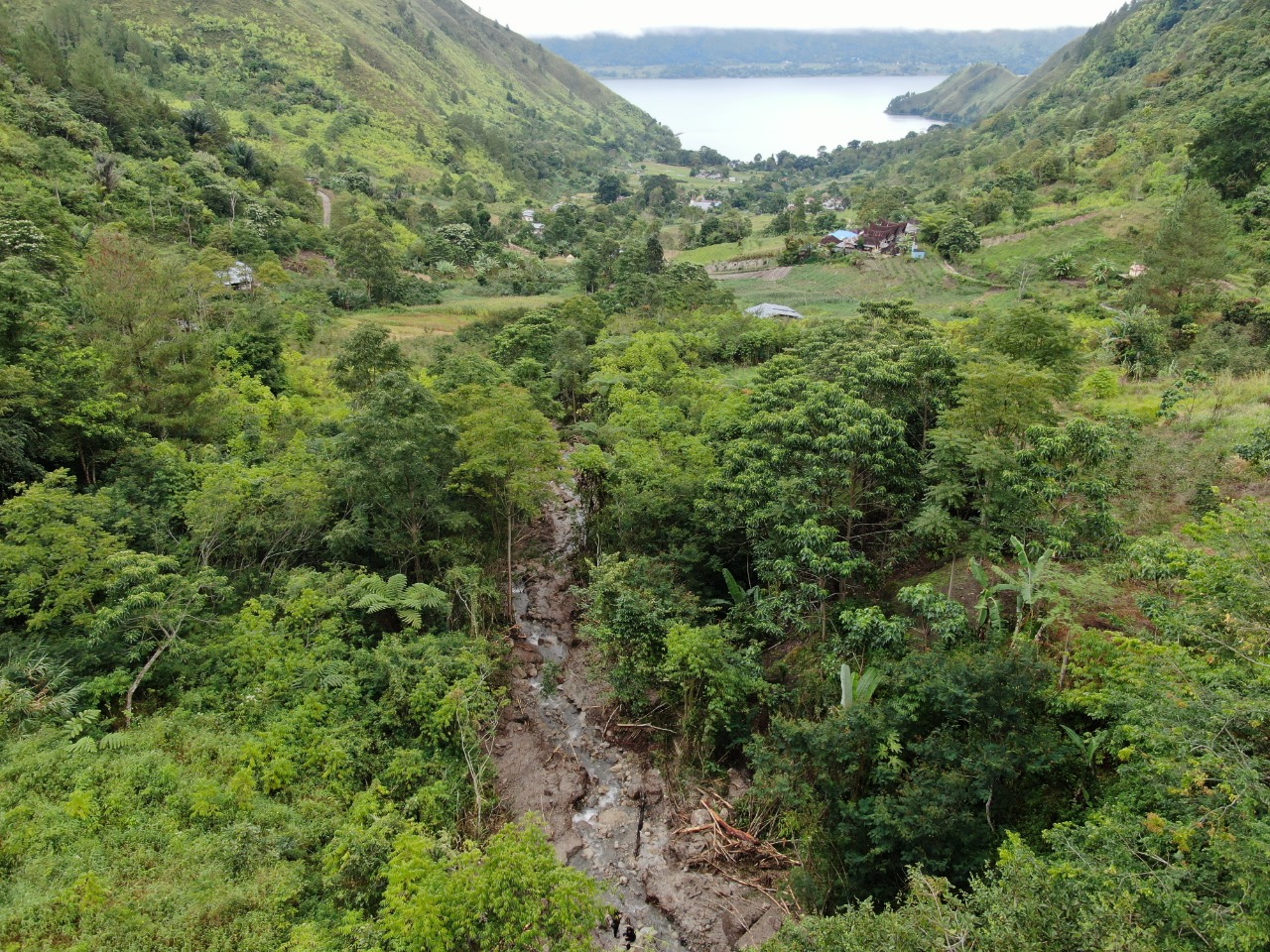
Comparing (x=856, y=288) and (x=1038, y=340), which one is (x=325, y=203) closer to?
(x=856, y=288)

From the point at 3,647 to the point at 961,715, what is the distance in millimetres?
15772

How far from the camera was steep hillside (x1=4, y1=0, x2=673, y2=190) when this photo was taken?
68.8m

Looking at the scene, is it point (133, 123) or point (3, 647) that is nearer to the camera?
point (3, 647)

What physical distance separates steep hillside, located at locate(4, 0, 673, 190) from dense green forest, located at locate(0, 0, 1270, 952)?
50272mm

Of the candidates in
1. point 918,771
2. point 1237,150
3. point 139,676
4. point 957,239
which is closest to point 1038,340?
point 918,771

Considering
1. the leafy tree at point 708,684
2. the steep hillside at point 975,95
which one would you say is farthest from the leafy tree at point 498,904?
the steep hillside at point 975,95

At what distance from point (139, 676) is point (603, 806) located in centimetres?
895

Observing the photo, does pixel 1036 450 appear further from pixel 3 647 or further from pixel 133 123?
pixel 133 123

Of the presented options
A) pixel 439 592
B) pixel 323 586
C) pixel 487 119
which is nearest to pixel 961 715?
pixel 439 592

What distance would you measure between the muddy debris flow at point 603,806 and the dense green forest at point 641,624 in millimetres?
85

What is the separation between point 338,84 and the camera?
84.8 meters

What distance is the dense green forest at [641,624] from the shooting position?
775 centimetres

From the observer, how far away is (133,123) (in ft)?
140

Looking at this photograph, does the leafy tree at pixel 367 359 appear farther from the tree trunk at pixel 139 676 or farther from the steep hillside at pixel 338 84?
the steep hillside at pixel 338 84
